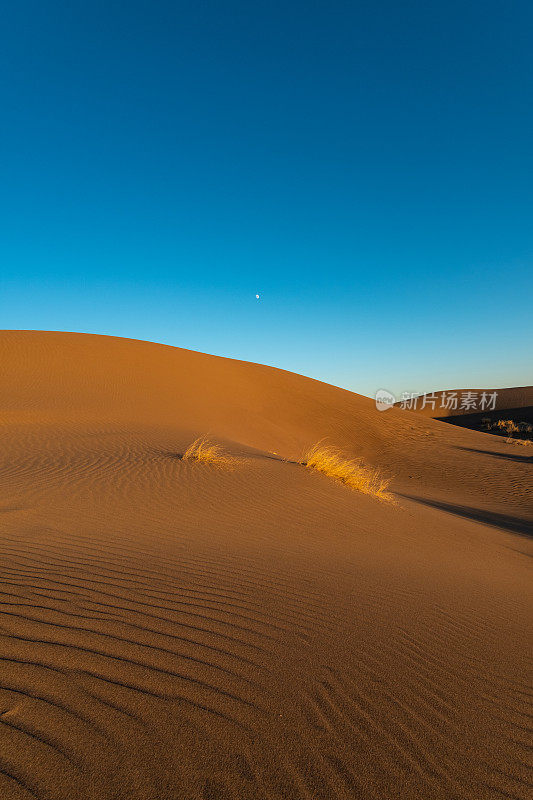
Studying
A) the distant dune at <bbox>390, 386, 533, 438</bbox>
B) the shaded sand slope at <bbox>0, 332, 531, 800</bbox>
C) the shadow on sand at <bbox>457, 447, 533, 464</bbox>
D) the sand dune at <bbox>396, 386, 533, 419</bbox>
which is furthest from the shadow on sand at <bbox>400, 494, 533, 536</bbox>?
the sand dune at <bbox>396, 386, 533, 419</bbox>

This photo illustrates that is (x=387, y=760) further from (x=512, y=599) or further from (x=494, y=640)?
(x=512, y=599)

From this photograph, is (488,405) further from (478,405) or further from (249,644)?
(249,644)

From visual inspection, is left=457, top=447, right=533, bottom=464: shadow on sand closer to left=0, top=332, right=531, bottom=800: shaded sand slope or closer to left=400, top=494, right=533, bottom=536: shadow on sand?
left=400, top=494, right=533, bottom=536: shadow on sand

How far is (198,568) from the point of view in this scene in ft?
11.0

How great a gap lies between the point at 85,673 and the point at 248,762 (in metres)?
0.88

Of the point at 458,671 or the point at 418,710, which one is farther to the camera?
the point at 458,671

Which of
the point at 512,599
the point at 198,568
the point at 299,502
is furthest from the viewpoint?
the point at 299,502

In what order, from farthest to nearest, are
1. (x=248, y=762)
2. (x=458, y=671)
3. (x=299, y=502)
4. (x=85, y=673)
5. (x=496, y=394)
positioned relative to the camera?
(x=496, y=394)
(x=299, y=502)
(x=458, y=671)
(x=85, y=673)
(x=248, y=762)

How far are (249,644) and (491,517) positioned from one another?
921 cm

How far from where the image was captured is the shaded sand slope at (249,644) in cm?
147

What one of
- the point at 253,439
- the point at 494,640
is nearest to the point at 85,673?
the point at 494,640

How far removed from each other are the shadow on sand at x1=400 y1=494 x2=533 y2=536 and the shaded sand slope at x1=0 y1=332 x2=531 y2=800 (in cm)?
144

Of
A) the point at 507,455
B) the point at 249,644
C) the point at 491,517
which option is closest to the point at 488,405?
the point at 507,455

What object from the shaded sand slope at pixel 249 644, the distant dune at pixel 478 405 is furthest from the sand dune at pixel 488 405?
the shaded sand slope at pixel 249 644
